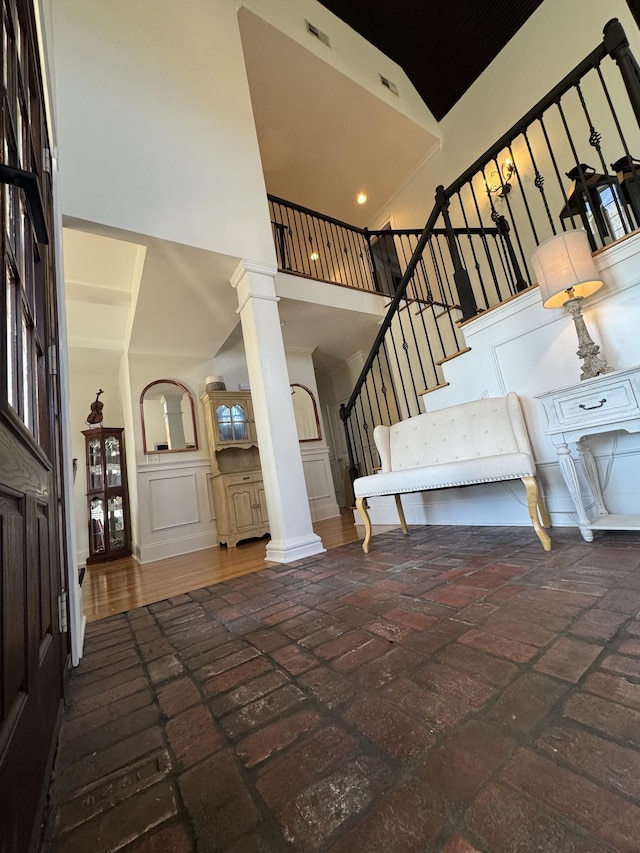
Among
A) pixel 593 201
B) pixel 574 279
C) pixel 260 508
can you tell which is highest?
pixel 593 201

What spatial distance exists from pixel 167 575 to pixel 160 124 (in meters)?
3.84

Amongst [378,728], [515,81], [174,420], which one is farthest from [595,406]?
[515,81]

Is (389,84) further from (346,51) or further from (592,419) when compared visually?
(592,419)

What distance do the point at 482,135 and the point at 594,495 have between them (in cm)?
545

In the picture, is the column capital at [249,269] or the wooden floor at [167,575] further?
the column capital at [249,269]

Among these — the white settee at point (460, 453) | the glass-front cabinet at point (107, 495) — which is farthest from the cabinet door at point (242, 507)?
the white settee at point (460, 453)

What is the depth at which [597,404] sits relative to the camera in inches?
68.5

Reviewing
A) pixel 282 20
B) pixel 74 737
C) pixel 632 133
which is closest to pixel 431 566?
pixel 74 737

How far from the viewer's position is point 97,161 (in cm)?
257

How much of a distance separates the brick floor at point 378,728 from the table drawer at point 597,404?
2.13 feet

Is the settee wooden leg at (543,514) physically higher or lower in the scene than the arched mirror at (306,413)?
lower

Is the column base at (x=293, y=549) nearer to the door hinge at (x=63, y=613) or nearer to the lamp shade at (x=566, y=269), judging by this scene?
the door hinge at (x=63, y=613)

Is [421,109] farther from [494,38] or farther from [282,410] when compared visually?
[282,410]

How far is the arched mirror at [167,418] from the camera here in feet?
14.8
